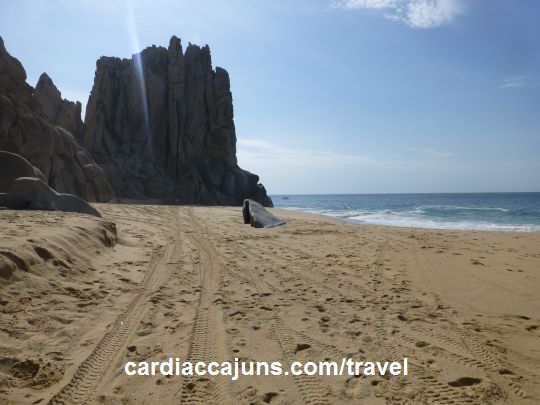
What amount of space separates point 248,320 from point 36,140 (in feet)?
64.9

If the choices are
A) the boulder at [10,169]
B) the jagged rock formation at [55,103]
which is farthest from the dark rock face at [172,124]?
the boulder at [10,169]

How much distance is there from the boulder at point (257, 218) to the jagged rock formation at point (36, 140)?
11.1 m

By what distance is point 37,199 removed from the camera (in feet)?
28.5

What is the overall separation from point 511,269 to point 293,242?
4.53 metres

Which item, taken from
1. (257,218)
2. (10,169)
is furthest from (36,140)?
(257,218)

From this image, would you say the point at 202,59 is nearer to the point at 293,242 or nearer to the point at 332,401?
the point at 293,242

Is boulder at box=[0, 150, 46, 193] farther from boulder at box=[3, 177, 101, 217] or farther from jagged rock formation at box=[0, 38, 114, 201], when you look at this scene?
jagged rock formation at box=[0, 38, 114, 201]

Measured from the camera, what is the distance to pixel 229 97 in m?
47.8

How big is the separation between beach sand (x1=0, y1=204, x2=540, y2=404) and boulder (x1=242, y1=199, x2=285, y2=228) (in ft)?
16.6

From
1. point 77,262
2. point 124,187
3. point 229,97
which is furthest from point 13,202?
point 229,97

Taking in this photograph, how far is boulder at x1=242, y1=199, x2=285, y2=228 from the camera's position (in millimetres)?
11945

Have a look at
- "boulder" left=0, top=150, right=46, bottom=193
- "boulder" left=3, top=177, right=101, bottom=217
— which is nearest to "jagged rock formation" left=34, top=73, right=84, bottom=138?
"boulder" left=0, top=150, right=46, bottom=193

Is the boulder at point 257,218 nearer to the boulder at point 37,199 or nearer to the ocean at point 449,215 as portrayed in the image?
the boulder at point 37,199

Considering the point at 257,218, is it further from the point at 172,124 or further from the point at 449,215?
the point at 172,124
